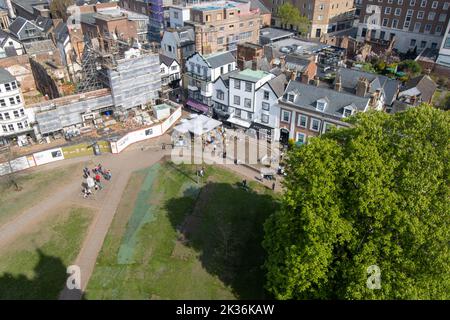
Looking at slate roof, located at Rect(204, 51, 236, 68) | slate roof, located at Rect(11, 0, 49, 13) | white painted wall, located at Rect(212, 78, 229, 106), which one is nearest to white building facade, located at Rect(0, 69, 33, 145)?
white painted wall, located at Rect(212, 78, 229, 106)

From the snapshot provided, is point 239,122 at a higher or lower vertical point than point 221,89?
lower

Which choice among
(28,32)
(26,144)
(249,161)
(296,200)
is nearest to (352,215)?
(296,200)

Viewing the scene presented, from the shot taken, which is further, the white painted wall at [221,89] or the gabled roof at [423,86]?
the white painted wall at [221,89]

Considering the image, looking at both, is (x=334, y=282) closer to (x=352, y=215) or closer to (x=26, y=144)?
(x=352, y=215)

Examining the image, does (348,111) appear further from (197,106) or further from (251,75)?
(197,106)

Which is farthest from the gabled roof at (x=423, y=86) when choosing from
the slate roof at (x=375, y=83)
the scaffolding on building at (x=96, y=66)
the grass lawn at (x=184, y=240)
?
the scaffolding on building at (x=96, y=66)

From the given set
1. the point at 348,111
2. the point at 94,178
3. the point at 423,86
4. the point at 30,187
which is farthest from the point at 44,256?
the point at 423,86

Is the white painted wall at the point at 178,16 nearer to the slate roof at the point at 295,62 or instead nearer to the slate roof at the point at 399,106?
the slate roof at the point at 295,62
